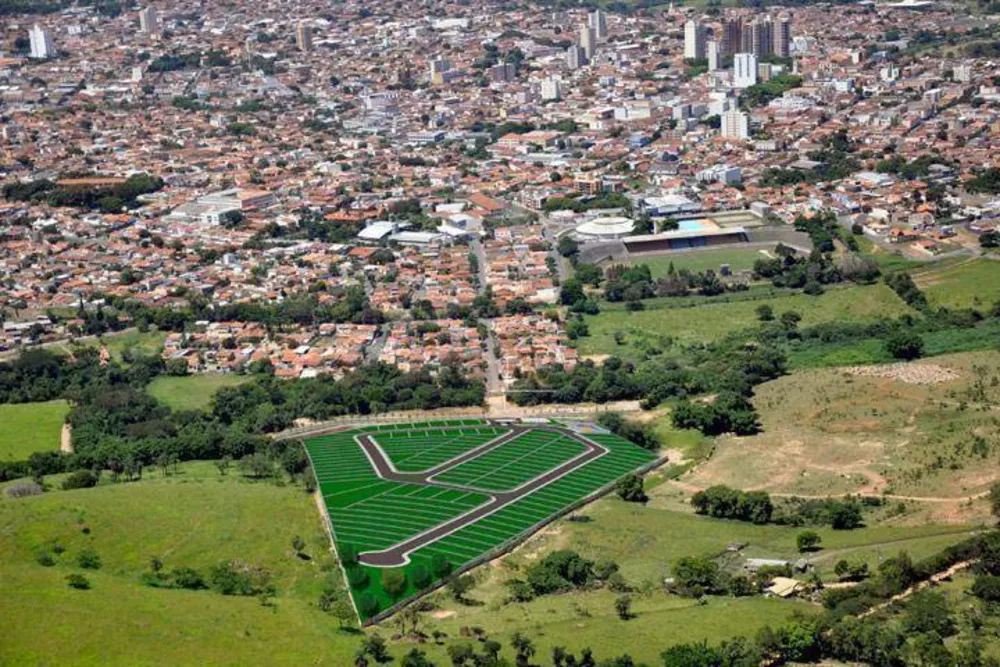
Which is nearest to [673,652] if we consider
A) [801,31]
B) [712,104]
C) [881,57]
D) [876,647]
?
[876,647]

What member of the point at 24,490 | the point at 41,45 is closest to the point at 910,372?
the point at 24,490

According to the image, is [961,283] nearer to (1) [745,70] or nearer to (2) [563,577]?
(2) [563,577]

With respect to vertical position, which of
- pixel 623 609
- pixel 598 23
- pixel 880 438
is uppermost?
pixel 598 23

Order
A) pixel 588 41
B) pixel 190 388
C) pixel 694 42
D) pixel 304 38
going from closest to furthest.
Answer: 1. pixel 190 388
2. pixel 694 42
3. pixel 588 41
4. pixel 304 38

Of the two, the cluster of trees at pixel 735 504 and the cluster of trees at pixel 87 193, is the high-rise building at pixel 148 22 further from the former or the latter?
the cluster of trees at pixel 735 504

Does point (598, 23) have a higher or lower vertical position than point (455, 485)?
higher

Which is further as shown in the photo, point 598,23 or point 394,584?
point 598,23

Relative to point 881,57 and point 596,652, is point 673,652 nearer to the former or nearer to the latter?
point 596,652
